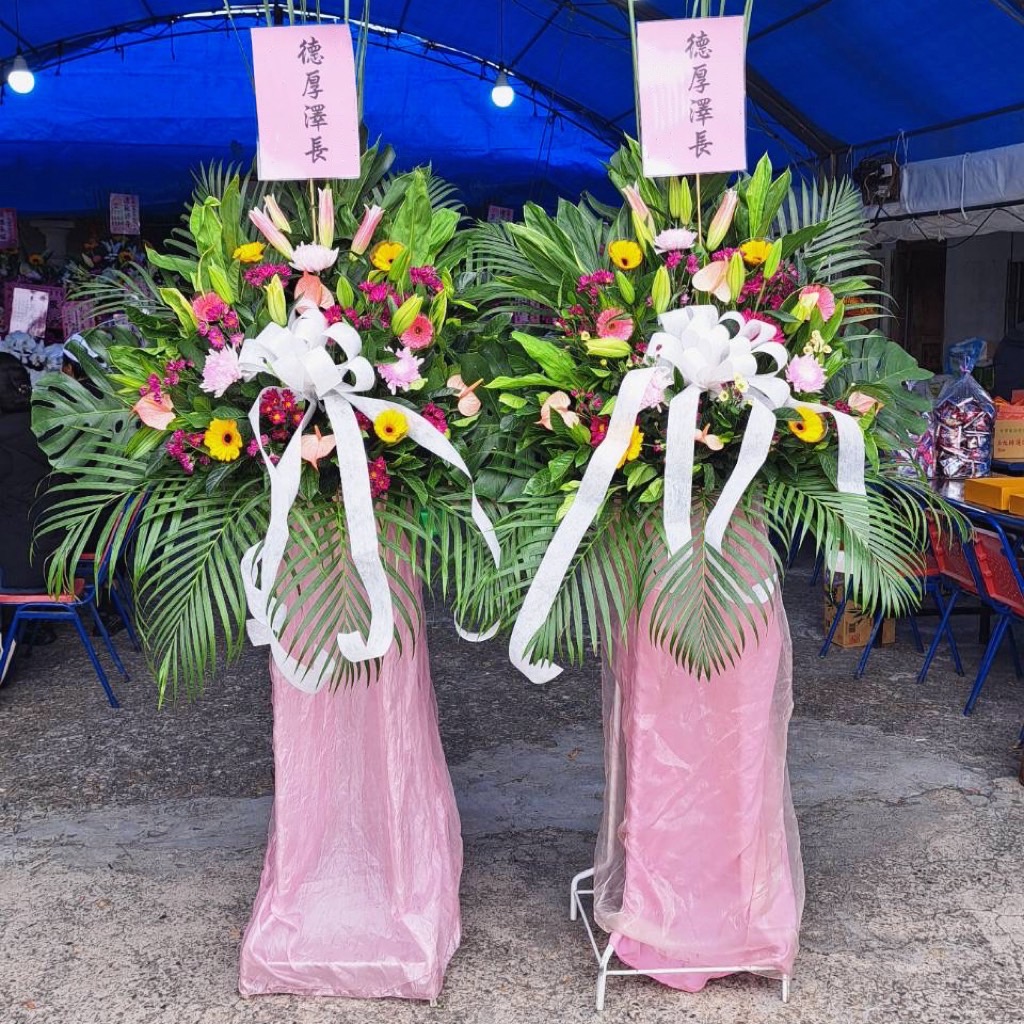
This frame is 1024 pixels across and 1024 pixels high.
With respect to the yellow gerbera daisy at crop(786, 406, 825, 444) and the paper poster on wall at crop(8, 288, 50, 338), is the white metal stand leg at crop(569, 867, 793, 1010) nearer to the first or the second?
the yellow gerbera daisy at crop(786, 406, 825, 444)

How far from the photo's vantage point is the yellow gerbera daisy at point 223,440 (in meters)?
2.02

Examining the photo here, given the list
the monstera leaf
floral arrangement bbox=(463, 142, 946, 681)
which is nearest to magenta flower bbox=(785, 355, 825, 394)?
floral arrangement bbox=(463, 142, 946, 681)

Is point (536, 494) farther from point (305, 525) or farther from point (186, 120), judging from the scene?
point (186, 120)

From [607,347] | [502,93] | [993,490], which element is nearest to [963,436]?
[993,490]

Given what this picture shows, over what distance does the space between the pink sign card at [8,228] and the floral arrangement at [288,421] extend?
564cm

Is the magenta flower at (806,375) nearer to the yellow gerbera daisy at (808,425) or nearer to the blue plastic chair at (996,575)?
the yellow gerbera daisy at (808,425)

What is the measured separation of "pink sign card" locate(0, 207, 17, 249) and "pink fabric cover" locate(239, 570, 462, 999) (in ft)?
19.8

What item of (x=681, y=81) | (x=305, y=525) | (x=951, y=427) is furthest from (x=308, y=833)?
(x=951, y=427)

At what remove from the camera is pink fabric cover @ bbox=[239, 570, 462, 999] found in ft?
7.43

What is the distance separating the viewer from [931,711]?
153 inches

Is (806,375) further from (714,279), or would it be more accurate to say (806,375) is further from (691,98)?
(691,98)

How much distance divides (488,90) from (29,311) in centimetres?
377

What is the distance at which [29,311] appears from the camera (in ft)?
23.6

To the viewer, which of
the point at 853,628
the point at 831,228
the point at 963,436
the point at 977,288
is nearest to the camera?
the point at 831,228
